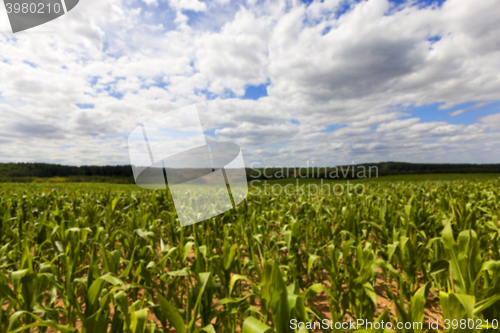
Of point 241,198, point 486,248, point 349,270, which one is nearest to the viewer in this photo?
point 349,270

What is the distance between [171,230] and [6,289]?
1870 mm

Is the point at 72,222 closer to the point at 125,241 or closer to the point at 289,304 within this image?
the point at 125,241

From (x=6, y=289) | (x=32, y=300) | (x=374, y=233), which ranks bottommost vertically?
(x=374, y=233)

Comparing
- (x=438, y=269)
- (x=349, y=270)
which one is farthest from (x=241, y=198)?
(x=438, y=269)

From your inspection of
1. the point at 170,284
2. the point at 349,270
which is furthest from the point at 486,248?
the point at 170,284

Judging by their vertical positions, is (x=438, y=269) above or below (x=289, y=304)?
below

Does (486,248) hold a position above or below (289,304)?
below

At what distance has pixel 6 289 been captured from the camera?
4.72 feet

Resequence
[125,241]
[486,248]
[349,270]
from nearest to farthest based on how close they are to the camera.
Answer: [349,270] < [486,248] < [125,241]

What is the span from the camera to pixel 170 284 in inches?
70.1

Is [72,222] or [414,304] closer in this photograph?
[414,304]

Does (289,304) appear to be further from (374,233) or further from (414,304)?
(374,233)

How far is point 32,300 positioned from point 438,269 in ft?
9.74

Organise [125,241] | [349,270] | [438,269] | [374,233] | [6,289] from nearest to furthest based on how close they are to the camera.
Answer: [6,289] → [438,269] → [349,270] → [125,241] → [374,233]
